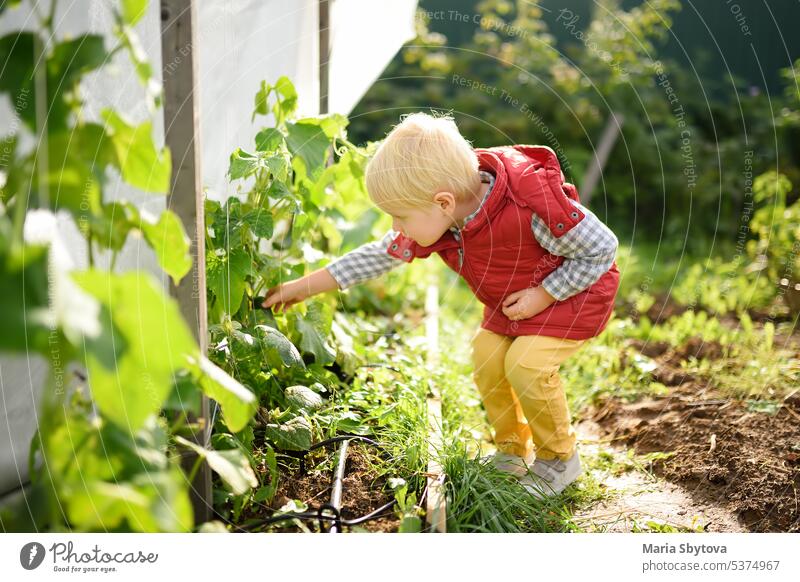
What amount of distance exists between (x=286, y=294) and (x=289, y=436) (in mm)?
414

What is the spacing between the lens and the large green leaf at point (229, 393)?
124cm

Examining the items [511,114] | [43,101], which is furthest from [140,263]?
[511,114]

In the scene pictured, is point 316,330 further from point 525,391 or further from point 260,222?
point 525,391

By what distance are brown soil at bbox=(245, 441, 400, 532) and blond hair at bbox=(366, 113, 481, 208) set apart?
23.7 inches

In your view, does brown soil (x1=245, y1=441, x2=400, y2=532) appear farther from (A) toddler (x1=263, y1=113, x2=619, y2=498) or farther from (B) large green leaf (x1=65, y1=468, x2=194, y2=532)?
(B) large green leaf (x1=65, y1=468, x2=194, y2=532)

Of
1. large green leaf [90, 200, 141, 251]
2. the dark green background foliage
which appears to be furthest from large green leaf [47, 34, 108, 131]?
the dark green background foliage

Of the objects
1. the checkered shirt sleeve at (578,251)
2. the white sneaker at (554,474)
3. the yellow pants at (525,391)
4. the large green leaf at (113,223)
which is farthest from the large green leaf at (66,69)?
the white sneaker at (554,474)

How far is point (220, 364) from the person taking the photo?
1.78 metres

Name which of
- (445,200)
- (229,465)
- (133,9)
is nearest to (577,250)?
(445,200)

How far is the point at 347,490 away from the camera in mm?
1781

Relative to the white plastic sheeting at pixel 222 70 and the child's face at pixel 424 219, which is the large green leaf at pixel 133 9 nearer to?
the white plastic sheeting at pixel 222 70

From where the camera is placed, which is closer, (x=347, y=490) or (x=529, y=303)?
(x=347, y=490)

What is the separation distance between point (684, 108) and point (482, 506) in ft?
14.0

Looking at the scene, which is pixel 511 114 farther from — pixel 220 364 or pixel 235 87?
pixel 220 364
